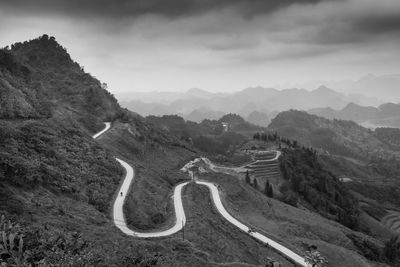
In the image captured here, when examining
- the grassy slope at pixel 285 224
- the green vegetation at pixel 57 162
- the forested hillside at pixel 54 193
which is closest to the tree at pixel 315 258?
the forested hillside at pixel 54 193

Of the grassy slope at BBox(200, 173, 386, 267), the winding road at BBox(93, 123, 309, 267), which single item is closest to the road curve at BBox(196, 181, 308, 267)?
the winding road at BBox(93, 123, 309, 267)

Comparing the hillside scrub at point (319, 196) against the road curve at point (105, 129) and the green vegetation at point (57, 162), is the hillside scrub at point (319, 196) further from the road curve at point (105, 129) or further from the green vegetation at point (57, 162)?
the green vegetation at point (57, 162)

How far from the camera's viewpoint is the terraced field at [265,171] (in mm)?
173438

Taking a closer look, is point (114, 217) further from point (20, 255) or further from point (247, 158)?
point (247, 158)

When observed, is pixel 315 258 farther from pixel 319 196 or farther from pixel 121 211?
pixel 319 196

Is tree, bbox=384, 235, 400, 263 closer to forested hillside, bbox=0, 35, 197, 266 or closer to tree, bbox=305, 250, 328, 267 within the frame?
forested hillside, bbox=0, 35, 197, 266

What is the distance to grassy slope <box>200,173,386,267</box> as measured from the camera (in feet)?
233

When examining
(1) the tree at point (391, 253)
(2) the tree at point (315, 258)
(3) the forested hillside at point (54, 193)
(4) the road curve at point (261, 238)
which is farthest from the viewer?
(1) the tree at point (391, 253)

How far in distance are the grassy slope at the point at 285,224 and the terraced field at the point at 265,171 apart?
5876 centimetres

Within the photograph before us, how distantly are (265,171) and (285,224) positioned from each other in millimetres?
98210

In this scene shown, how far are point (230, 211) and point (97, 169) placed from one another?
3115cm

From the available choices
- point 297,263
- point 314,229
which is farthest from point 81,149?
point 314,229

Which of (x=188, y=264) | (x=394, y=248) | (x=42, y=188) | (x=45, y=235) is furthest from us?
(x=394, y=248)

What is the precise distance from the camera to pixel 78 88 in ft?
561
